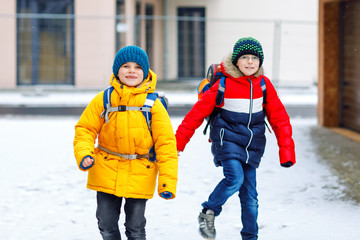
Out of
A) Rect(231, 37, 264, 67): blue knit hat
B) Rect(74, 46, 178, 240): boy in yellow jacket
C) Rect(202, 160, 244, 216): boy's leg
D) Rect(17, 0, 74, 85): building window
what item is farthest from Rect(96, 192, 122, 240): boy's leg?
Rect(17, 0, 74, 85): building window

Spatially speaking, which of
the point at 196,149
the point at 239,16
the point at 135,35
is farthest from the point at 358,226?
the point at 239,16

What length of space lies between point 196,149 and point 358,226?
383cm

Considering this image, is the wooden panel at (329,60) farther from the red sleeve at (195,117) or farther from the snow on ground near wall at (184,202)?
the red sleeve at (195,117)

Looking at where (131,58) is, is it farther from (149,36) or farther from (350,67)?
(149,36)

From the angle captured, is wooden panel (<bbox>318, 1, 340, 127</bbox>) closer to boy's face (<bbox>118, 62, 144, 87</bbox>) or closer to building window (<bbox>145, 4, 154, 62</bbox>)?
boy's face (<bbox>118, 62, 144, 87</bbox>)

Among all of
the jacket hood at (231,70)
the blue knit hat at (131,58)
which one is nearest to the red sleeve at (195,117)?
the jacket hood at (231,70)

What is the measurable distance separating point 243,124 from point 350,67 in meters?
6.33

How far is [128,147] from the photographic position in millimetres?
3889

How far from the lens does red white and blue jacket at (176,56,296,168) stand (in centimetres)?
446

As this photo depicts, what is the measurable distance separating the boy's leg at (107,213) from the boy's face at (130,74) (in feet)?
2.16

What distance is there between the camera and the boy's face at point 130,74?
13.0 ft

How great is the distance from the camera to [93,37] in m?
18.9

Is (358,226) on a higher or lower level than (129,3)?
lower

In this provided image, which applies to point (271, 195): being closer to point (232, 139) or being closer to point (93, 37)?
point (232, 139)
